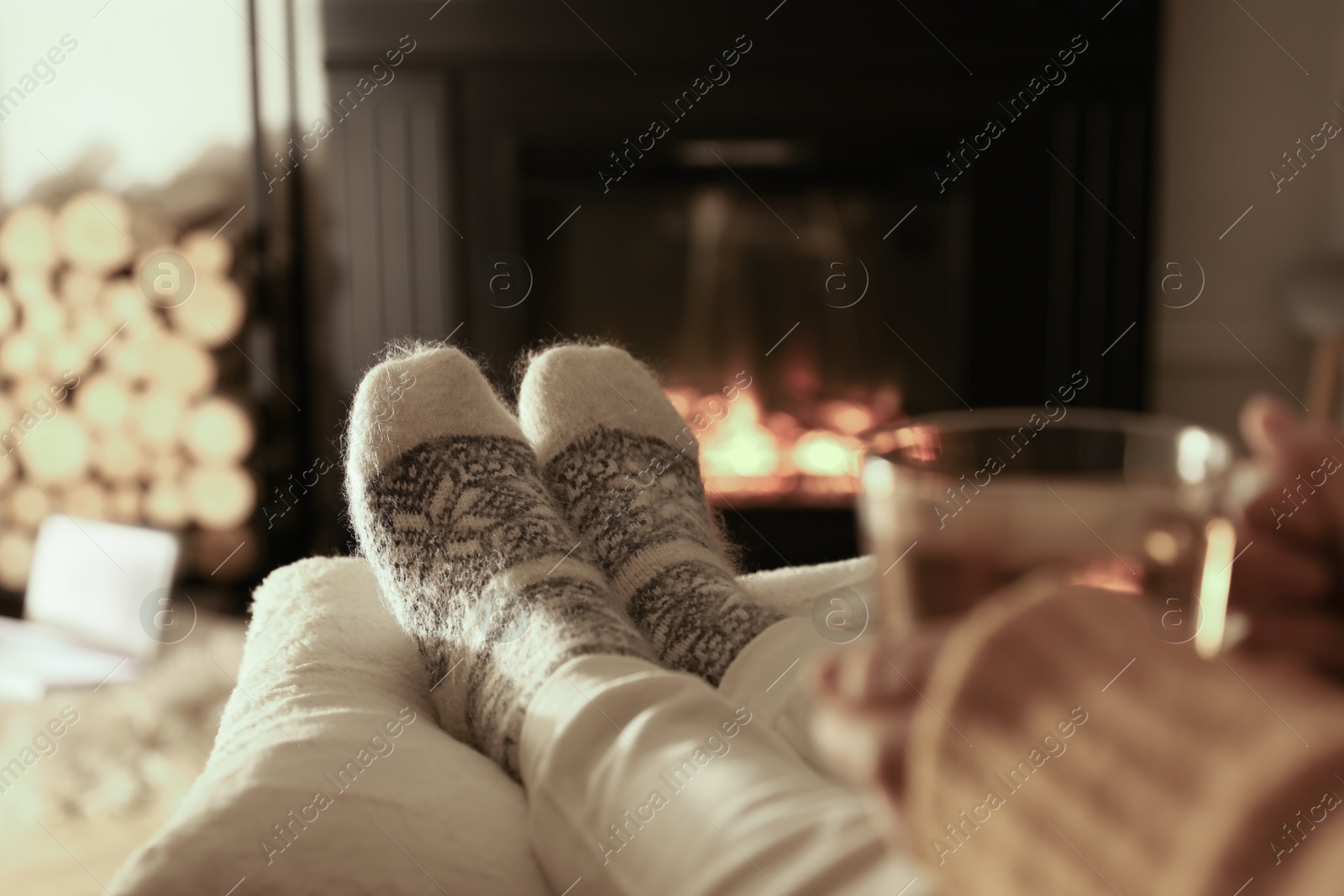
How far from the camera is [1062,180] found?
6.30ft

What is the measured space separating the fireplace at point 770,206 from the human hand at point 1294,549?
1571mm

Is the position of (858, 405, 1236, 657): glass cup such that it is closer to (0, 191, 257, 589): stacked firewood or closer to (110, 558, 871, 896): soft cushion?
(110, 558, 871, 896): soft cushion

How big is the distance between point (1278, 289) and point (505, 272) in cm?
146

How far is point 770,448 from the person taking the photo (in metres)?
1.99

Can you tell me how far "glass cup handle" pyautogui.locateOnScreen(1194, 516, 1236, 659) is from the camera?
0.87 ft

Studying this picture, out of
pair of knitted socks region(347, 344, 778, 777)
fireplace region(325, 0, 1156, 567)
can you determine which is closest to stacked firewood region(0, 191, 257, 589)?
fireplace region(325, 0, 1156, 567)

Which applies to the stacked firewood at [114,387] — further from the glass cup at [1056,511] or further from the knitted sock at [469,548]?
the glass cup at [1056,511]

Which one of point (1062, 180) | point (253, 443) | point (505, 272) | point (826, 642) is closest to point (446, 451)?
A: point (826, 642)

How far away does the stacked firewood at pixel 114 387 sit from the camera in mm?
1936

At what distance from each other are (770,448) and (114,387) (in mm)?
1180

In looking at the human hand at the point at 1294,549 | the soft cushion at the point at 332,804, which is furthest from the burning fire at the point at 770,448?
the human hand at the point at 1294,549

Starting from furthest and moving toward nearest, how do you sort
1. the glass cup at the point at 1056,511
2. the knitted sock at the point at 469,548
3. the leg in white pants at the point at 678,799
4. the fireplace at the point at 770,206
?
the fireplace at the point at 770,206 < the knitted sock at the point at 469,548 < the leg in white pants at the point at 678,799 < the glass cup at the point at 1056,511

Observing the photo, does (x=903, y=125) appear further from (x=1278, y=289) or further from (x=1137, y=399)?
(x=1278, y=289)

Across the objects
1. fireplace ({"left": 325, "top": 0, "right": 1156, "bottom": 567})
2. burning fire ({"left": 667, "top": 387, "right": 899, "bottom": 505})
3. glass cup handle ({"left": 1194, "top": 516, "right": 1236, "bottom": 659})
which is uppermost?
fireplace ({"left": 325, "top": 0, "right": 1156, "bottom": 567})
